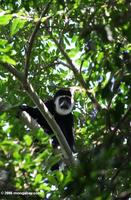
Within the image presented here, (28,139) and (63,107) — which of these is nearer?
(28,139)

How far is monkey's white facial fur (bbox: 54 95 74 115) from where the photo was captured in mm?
5256

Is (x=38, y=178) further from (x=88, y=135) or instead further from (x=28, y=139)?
(x=88, y=135)

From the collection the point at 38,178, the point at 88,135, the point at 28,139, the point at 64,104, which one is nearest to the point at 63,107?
the point at 64,104

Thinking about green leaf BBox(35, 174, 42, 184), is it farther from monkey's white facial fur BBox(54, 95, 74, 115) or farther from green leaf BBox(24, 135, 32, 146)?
monkey's white facial fur BBox(54, 95, 74, 115)

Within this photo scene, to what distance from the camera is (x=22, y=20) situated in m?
3.04

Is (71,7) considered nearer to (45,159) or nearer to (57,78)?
(45,159)

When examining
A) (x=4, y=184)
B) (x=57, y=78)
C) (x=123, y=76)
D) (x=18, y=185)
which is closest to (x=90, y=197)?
(x=123, y=76)

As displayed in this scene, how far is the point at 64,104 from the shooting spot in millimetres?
5234

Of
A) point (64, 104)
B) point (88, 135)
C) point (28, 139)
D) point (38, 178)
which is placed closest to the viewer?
point (28, 139)

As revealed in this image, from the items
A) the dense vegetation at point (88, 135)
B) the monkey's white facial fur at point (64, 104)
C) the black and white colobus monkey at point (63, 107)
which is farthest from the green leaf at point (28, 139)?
the monkey's white facial fur at point (64, 104)

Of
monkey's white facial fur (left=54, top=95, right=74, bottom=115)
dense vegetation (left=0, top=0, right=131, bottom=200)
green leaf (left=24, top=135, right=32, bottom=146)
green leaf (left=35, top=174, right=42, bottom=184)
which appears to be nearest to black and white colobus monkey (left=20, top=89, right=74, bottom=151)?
monkey's white facial fur (left=54, top=95, right=74, bottom=115)

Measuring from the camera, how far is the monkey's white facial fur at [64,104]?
5.26 m

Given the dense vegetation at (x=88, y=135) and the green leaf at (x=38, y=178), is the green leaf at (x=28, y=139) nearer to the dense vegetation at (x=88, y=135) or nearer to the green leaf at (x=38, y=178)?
the dense vegetation at (x=88, y=135)

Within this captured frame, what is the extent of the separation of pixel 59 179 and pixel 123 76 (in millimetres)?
818
